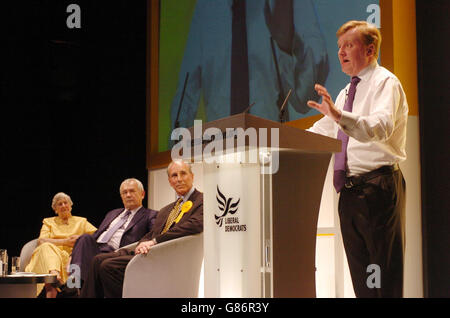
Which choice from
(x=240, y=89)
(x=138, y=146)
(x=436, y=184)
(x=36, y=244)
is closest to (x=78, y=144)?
(x=138, y=146)

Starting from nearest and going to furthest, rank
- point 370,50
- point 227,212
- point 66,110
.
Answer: point 227,212
point 370,50
point 66,110

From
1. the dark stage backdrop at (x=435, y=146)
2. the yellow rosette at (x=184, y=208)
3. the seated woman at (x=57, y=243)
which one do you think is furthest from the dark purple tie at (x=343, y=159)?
the seated woman at (x=57, y=243)

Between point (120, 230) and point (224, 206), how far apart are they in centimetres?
261

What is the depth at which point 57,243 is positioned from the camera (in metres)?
5.66

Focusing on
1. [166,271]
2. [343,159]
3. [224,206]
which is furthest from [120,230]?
[343,159]

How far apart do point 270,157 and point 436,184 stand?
1.43m

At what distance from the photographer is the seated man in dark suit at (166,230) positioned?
13.0 feet

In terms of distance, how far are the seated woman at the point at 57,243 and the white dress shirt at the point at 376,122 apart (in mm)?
3206

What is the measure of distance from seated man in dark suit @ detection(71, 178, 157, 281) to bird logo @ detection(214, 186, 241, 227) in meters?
2.35

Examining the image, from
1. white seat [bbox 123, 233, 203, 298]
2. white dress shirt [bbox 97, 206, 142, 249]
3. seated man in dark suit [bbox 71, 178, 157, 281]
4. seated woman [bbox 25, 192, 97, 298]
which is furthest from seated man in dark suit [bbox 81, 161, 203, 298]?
seated woman [bbox 25, 192, 97, 298]

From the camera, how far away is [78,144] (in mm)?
7434

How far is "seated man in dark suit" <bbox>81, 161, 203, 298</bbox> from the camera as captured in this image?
3.97 m

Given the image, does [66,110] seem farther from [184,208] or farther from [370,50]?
[370,50]

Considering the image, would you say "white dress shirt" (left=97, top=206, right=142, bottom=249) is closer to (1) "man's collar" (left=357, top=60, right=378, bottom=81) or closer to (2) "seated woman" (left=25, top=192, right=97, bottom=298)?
(2) "seated woman" (left=25, top=192, right=97, bottom=298)
